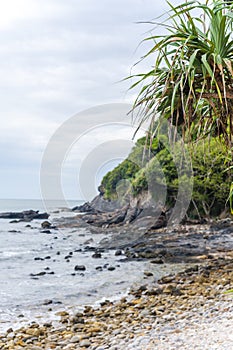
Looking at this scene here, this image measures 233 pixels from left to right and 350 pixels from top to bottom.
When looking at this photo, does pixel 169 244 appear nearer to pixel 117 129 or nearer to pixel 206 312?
pixel 117 129

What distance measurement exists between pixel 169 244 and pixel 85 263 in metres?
4.72

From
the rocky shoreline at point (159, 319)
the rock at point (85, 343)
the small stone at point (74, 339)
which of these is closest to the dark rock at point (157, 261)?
the rocky shoreline at point (159, 319)

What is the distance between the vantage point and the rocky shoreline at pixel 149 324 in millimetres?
5641

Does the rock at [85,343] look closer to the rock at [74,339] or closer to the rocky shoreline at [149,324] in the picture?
the rocky shoreline at [149,324]

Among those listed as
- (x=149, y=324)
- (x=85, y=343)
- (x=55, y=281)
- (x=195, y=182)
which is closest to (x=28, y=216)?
(x=195, y=182)

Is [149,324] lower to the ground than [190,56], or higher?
lower

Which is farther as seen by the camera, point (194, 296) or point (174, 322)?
point (194, 296)

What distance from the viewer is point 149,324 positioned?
22.8ft

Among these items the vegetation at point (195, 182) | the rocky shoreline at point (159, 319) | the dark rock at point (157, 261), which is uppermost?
the vegetation at point (195, 182)

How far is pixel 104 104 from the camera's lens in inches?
833

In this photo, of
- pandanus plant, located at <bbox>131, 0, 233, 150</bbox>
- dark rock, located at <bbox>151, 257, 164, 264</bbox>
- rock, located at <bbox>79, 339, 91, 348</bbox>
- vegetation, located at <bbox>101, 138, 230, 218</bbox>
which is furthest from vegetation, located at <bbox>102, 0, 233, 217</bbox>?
vegetation, located at <bbox>101, 138, 230, 218</bbox>

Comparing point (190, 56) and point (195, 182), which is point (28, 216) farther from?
point (190, 56)

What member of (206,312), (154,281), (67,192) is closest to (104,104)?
(67,192)

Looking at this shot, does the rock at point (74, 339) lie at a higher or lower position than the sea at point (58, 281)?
higher
